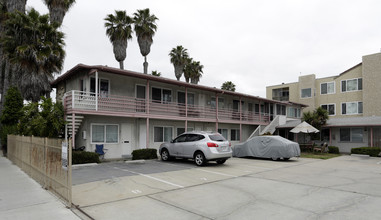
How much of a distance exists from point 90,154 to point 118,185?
5.83m

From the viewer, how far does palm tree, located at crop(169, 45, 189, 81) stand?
36.9m

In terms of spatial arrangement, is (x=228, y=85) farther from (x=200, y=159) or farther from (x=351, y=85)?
(x=200, y=159)

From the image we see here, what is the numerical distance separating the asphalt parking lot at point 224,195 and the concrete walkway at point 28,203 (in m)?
0.54

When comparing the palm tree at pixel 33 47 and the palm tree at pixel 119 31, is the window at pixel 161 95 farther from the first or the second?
the palm tree at pixel 119 31

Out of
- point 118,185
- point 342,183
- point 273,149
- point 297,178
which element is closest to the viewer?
point 118,185

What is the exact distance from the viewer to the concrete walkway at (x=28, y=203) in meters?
5.53

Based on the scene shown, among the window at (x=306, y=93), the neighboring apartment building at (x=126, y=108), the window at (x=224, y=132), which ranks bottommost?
the window at (x=224, y=132)

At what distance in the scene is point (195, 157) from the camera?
13.1 metres

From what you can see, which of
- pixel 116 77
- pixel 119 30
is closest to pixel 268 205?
pixel 116 77

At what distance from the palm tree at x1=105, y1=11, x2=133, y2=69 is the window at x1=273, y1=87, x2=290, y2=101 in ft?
75.5

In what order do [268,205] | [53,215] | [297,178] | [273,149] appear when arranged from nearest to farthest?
[53,215] < [268,205] < [297,178] < [273,149]

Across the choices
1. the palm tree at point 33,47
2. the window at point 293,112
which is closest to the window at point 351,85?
the window at point 293,112

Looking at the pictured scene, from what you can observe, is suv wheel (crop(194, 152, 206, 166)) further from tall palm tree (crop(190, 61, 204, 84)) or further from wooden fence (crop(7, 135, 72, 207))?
tall palm tree (crop(190, 61, 204, 84))

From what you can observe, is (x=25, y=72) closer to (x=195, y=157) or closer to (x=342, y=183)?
(x=195, y=157)
